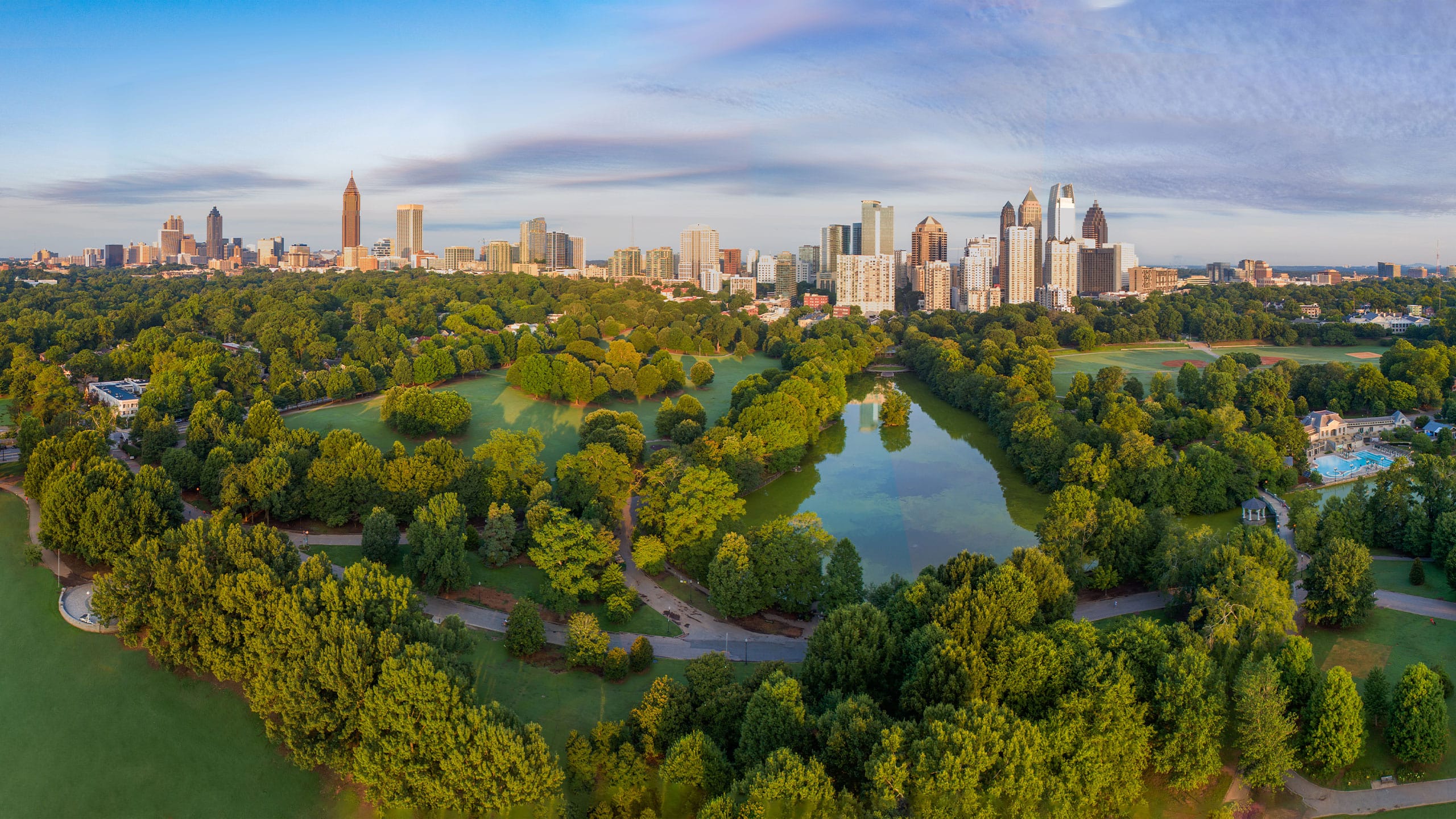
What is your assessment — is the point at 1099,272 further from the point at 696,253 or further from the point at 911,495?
the point at 911,495

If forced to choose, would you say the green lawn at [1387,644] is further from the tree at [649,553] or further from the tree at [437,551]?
the tree at [437,551]

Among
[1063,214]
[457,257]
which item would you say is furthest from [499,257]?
[1063,214]

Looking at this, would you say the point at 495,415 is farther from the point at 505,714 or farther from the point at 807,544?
the point at 505,714

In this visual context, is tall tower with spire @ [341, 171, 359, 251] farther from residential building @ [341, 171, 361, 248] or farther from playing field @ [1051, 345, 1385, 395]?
playing field @ [1051, 345, 1385, 395]

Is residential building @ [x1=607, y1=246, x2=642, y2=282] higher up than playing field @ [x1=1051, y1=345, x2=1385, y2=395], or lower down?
higher up

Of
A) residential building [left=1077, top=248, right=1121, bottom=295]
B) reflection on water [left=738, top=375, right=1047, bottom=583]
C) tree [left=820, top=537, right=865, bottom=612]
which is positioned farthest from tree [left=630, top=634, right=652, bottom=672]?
residential building [left=1077, top=248, right=1121, bottom=295]
